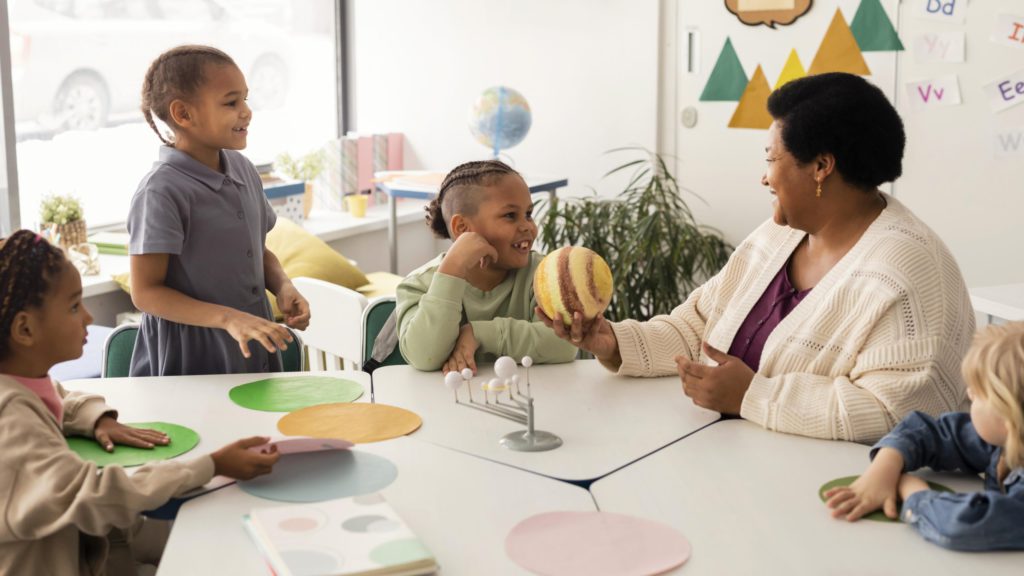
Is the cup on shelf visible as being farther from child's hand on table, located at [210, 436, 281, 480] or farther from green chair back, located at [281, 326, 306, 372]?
child's hand on table, located at [210, 436, 281, 480]

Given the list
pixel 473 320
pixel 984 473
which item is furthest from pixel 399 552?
pixel 473 320

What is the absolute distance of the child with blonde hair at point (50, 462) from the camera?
4.66ft

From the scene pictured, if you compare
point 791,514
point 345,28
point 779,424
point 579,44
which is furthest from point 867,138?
point 345,28

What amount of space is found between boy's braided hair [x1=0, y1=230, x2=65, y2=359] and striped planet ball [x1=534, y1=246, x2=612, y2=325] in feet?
2.67

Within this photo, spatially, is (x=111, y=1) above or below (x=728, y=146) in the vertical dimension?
above

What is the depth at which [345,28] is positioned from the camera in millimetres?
5348

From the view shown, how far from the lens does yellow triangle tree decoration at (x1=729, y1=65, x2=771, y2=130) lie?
14.0 feet

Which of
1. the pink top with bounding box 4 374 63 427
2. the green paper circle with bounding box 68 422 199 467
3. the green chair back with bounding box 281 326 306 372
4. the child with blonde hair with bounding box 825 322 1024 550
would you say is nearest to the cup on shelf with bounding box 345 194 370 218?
the green chair back with bounding box 281 326 306 372

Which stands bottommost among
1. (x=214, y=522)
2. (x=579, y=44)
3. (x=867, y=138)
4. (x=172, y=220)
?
(x=214, y=522)

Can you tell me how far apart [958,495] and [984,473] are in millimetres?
196

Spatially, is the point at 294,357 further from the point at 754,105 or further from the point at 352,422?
the point at 754,105

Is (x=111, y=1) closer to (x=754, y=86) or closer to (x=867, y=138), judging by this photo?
(x=754, y=86)

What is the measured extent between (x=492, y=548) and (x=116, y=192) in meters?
3.31

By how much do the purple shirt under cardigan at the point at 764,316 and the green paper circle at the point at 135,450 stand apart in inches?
40.6
